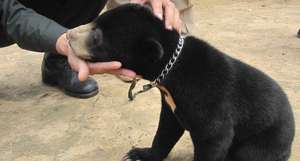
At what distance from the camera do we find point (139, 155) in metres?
2.41

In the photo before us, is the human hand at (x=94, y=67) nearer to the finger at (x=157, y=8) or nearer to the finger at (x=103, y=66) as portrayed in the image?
the finger at (x=103, y=66)

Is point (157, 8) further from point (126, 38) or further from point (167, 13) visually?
point (126, 38)

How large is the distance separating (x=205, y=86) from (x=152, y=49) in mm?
259

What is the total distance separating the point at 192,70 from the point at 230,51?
184 centimetres

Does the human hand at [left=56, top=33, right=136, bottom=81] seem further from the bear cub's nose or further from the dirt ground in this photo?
the dirt ground

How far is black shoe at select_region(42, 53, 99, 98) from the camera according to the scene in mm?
3158

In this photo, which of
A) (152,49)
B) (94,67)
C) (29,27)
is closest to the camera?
(152,49)

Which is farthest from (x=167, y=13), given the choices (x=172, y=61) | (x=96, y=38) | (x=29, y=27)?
(x=29, y=27)

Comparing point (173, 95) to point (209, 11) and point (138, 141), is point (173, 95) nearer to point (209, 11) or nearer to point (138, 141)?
point (138, 141)

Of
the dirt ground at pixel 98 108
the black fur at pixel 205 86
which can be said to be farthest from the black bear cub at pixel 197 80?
the dirt ground at pixel 98 108

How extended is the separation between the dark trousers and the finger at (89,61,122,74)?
3.82ft

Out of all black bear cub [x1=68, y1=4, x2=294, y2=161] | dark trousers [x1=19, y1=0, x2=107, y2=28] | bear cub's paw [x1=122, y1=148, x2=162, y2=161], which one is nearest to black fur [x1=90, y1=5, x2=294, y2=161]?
black bear cub [x1=68, y1=4, x2=294, y2=161]

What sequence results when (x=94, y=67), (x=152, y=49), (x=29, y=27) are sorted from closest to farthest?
(x=152, y=49) < (x=94, y=67) < (x=29, y=27)

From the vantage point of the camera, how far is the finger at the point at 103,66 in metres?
1.92
